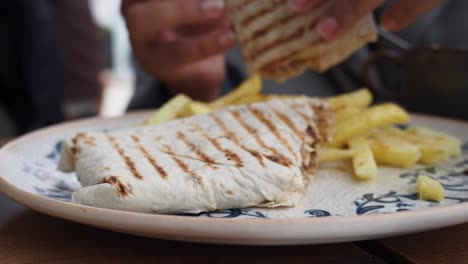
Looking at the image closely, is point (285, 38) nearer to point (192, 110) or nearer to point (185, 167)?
point (192, 110)

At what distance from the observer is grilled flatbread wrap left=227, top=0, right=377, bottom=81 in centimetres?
175

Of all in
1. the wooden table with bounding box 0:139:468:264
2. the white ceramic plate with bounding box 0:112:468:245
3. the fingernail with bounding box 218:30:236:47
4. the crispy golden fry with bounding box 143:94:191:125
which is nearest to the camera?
the white ceramic plate with bounding box 0:112:468:245

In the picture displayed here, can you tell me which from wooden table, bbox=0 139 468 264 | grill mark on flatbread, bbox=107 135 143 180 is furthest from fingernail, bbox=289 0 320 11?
wooden table, bbox=0 139 468 264

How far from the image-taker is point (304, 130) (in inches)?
51.7

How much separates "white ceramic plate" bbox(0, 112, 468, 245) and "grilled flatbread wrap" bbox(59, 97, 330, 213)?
45 millimetres

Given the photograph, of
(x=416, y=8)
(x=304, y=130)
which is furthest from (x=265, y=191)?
(x=416, y=8)

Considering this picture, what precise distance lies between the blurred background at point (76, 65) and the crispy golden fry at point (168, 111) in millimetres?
1000

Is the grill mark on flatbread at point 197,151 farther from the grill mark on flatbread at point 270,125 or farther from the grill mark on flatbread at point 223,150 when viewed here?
the grill mark on flatbread at point 270,125

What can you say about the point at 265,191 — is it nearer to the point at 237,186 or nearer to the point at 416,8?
the point at 237,186

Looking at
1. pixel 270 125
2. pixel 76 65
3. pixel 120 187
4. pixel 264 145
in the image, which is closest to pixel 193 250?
pixel 120 187

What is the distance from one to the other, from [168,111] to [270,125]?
0.40 metres

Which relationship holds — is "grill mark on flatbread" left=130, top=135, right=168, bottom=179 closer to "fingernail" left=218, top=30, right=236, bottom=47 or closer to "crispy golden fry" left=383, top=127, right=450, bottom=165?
"crispy golden fry" left=383, top=127, right=450, bottom=165

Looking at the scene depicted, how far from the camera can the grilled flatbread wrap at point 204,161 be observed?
1017mm

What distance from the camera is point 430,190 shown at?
1149mm
